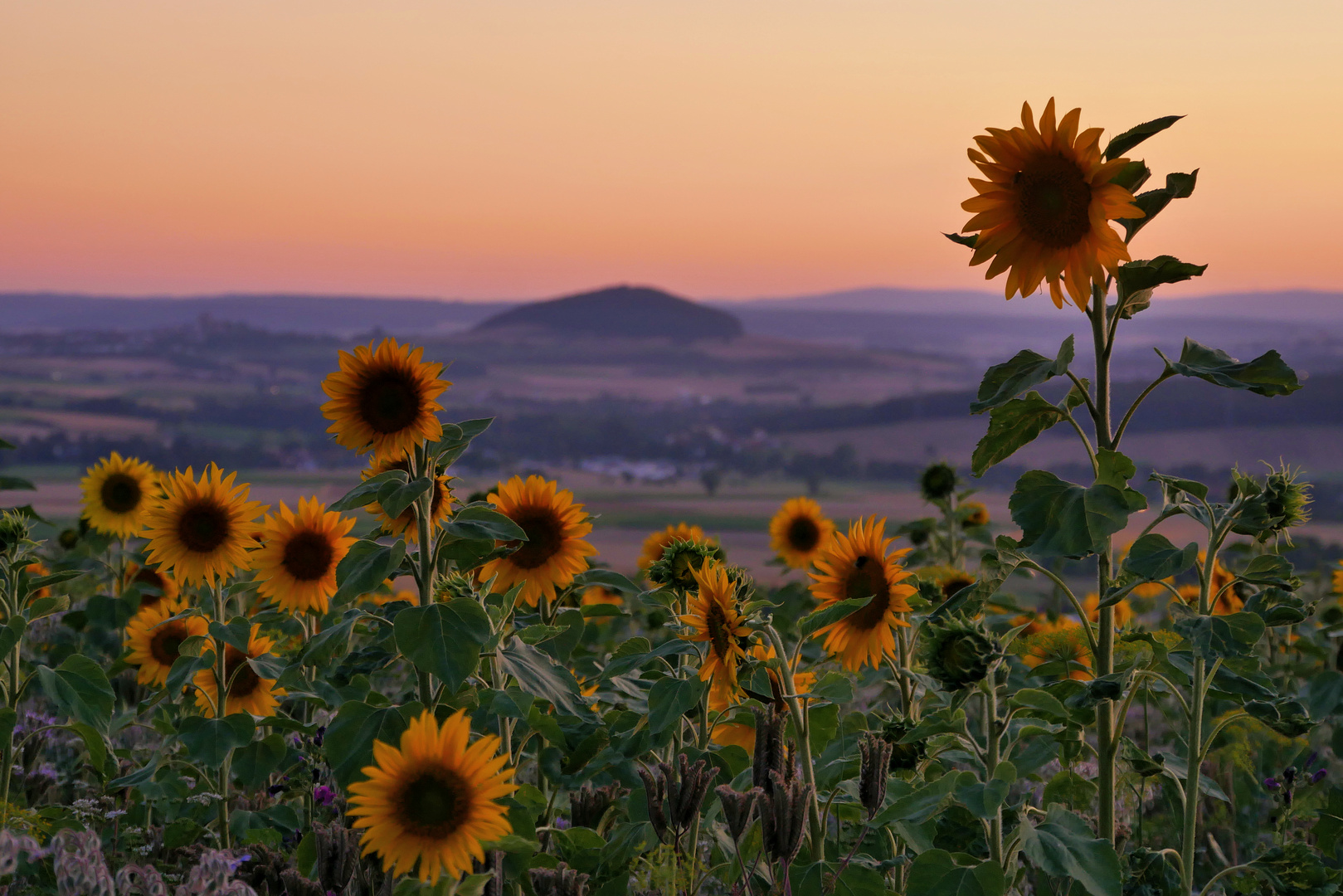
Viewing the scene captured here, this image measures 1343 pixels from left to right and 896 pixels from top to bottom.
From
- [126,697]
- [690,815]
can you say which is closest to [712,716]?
[690,815]

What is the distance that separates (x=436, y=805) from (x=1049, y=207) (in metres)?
2.02

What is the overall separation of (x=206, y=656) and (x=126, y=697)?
348 cm

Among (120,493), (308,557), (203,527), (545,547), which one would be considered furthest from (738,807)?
(120,493)

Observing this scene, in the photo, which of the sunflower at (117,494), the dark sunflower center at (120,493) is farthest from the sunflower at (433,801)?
the dark sunflower center at (120,493)

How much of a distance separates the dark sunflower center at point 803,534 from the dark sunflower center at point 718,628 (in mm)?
3476

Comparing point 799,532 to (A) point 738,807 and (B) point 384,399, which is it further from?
(A) point 738,807

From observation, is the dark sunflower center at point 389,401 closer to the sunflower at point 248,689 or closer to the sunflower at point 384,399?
the sunflower at point 384,399

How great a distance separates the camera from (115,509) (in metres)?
6.46

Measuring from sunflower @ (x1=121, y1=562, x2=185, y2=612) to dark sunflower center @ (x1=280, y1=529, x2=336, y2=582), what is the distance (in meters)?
1.93

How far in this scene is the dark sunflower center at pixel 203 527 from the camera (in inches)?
174

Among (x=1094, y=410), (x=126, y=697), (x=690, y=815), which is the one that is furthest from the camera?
(x=126, y=697)

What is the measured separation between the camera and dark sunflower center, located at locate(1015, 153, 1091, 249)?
8.81 ft

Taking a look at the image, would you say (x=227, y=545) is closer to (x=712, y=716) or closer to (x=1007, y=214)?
(x=712, y=716)

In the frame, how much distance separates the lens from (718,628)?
9.97 ft
